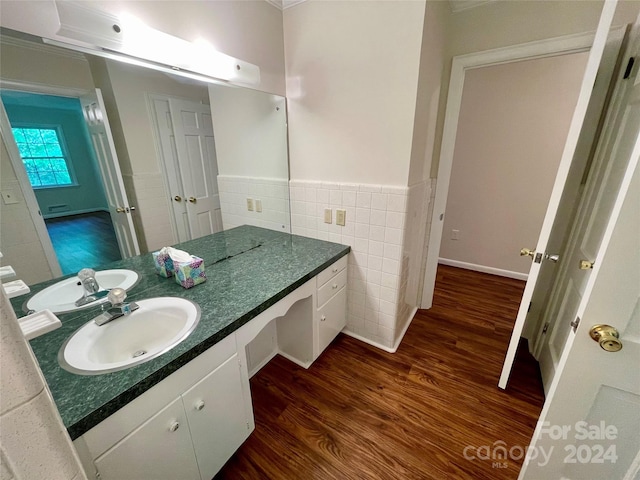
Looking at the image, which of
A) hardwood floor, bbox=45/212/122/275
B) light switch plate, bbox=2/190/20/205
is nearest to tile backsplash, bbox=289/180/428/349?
hardwood floor, bbox=45/212/122/275

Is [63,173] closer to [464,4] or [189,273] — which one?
[189,273]

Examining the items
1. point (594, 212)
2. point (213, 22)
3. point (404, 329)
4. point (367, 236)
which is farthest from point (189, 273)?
point (594, 212)

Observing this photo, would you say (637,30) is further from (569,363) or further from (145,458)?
(145,458)

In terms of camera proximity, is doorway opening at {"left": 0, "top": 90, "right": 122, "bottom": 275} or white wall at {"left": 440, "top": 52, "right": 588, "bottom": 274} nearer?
doorway opening at {"left": 0, "top": 90, "right": 122, "bottom": 275}

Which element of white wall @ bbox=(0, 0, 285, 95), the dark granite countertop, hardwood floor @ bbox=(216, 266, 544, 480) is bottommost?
hardwood floor @ bbox=(216, 266, 544, 480)

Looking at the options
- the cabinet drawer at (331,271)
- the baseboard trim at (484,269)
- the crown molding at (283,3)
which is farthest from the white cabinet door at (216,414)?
the baseboard trim at (484,269)

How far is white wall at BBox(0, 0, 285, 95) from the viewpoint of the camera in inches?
34.7

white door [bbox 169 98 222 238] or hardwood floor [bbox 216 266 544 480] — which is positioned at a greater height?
white door [bbox 169 98 222 238]

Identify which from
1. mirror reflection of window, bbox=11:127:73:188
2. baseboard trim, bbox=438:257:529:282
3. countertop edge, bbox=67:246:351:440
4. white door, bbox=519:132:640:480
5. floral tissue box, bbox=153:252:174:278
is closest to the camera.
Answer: countertop edge, bbox=67:246:351:440

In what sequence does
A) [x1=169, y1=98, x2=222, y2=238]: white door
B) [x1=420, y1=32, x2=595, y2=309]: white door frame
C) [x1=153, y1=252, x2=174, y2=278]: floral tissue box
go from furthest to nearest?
[x1=420, y1=32, x2=595, y2=309]: white door frame < [x1=169, y1=98, x2=222, y2=238]: white door < [x1=153, y1=252, x2=174, y2=278]: floral tissue box

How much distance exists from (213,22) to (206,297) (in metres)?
1.43

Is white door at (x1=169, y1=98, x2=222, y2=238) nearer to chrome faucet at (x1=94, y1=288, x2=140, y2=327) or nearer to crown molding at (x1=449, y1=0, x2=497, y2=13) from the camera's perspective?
chrome faucet at (x1=94, y1=288, x2=140, y2=327)

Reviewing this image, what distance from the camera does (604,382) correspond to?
2.83 ft

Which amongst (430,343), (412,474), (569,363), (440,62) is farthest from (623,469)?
(440,62)
